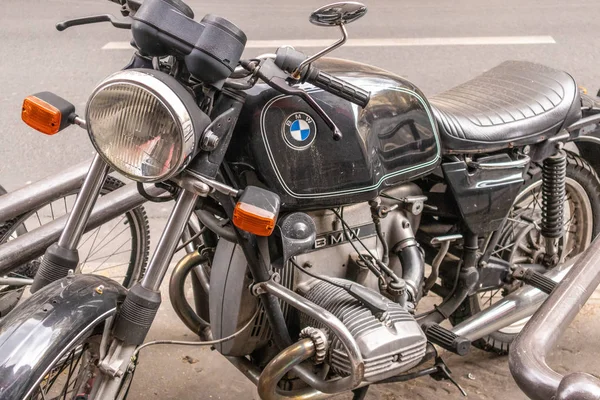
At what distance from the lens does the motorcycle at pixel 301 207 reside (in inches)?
72.0

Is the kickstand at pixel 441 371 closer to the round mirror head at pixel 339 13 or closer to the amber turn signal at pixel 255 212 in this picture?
the amber turn signal at pixel 255 212

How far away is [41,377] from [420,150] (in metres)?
1.31

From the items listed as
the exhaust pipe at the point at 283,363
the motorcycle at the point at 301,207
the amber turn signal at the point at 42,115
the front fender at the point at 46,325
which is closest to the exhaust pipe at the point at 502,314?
the motorcycle at the point at 301,207

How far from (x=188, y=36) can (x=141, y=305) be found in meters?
0.69

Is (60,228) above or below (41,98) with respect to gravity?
below

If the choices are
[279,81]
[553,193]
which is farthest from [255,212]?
[553,193]

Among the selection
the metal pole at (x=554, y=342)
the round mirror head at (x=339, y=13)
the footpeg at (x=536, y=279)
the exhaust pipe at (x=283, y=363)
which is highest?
the round mirror head at (x=339, y=13)

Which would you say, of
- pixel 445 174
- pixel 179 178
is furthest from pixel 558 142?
pixel 179 178

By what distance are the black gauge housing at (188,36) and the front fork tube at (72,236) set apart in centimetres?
44

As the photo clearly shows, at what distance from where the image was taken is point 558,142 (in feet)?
9.31

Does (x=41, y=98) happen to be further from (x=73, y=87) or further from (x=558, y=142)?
(x=73, y=87)

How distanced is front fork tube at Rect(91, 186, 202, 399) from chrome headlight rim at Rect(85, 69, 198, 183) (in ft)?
0.52

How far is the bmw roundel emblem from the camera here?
82.7 inches

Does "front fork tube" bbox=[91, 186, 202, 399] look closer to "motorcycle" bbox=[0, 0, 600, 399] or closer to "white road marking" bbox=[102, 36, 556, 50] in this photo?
"motorcycle" bbox=[0, 0, 600, 399]
